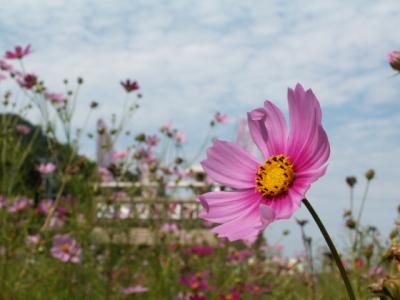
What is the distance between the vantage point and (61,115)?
9.98 ft

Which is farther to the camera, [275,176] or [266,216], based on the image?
[275,176]

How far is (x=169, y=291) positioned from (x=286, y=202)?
6.47 feet

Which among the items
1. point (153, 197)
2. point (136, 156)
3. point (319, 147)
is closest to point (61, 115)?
point (136, 156)

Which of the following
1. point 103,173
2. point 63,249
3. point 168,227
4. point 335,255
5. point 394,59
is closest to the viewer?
point 335,255

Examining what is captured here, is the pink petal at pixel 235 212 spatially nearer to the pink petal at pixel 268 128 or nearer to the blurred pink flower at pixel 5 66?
the pink petal at pixel 268 128

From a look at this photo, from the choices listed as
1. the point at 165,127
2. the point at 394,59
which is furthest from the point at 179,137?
the point at 394,59

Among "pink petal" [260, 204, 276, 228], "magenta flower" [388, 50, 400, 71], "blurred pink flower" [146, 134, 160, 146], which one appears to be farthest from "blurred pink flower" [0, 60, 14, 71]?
"pink petal" [260, 204, 276, 228]

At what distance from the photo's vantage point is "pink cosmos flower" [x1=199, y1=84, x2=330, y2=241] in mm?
667

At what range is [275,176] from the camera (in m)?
0.76

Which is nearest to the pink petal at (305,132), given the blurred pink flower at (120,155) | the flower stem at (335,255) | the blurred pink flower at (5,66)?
the flower stem at (335,255)

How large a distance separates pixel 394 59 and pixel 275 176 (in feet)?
1.77

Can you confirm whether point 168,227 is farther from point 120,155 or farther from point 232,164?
point 232,164

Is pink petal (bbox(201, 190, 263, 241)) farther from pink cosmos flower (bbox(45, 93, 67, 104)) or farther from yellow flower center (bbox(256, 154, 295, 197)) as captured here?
pink cosmos flower (bbox(45, 93, 67, 104))

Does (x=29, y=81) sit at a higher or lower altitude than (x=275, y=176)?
higher
